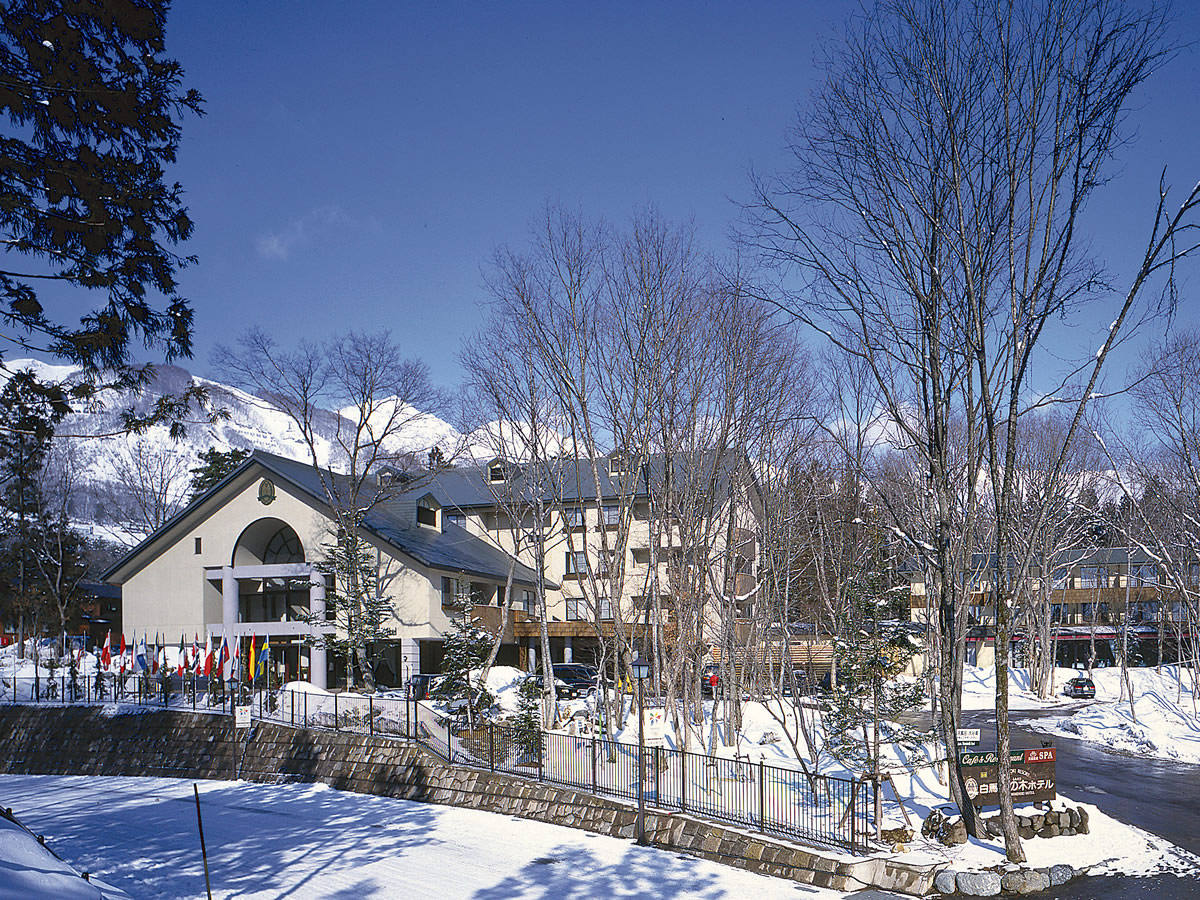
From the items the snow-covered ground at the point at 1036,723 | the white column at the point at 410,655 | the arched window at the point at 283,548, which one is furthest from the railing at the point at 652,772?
the arched window at the point at 283,548

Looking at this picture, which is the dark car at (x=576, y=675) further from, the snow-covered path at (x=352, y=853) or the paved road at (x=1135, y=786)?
the snow-covered path at (x=352, y=853)

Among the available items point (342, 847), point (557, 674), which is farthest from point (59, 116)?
point (557, 674)

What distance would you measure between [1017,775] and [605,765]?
8.01m

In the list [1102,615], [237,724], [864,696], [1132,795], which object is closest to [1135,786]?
[1132,795]

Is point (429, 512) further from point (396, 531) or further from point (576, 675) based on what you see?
point (576, 675)

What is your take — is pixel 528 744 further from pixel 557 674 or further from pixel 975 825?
pixel 557 674

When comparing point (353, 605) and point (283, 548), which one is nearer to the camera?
point (353, 605)

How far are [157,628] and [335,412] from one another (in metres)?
13.7

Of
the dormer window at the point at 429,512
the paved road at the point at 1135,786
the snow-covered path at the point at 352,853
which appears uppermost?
the dormer window at the point at 429,512

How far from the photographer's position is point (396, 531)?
42.5m

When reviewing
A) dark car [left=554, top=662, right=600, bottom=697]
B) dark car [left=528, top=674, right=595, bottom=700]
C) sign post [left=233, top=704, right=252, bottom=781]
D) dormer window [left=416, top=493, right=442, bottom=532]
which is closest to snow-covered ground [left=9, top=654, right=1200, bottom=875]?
sign post [left=233, top=704, right=252, bottom=781]

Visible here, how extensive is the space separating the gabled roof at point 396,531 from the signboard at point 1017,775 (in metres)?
25.1

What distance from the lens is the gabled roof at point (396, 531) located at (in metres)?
40.4

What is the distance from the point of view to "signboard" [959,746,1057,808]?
56.8ft
